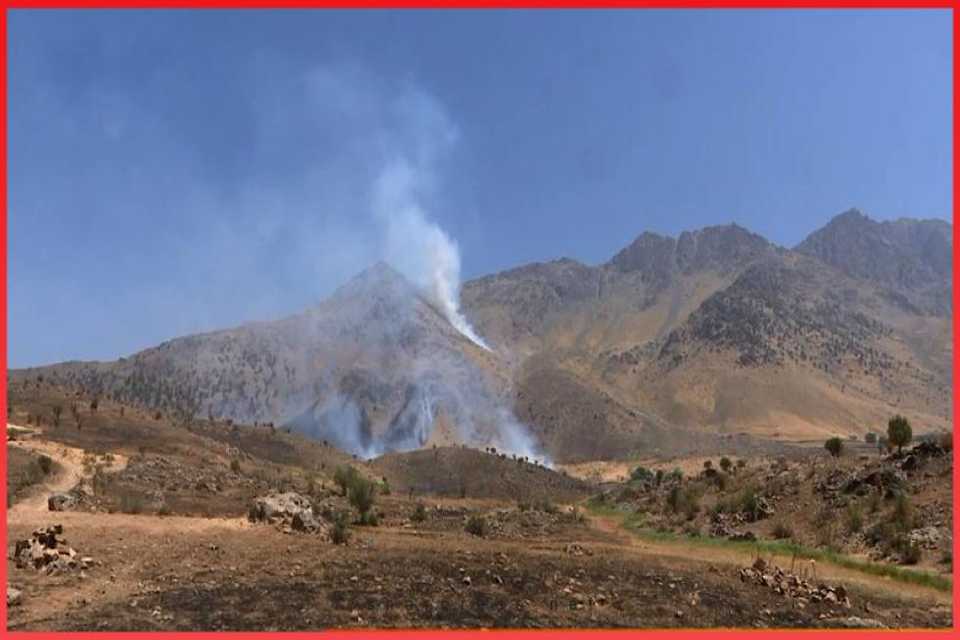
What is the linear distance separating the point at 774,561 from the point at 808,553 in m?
2.34

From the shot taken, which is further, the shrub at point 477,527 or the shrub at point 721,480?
the shrub at point 721,480

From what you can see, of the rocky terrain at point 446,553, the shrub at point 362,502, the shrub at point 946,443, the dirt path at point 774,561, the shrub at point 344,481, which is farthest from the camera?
the shrub at point 344,481

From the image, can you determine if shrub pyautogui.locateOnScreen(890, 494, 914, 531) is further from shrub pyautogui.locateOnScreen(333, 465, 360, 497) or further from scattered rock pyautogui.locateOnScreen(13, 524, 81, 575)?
shrub pyautogui.locateOnScreen(333, 465, 360, 497)

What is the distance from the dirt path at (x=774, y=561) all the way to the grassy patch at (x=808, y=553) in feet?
0.87

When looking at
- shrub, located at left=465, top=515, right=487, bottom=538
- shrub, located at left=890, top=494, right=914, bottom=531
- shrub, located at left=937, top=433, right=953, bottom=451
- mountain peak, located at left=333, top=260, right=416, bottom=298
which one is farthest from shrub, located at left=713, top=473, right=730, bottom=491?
mountain peak, located at left=333, top=260, right=416, bottom=298

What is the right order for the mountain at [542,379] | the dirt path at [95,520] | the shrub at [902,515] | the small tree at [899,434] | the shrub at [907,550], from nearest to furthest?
the dirt path at [95,520], the shrub at [907,550], the shrub at [902,515], the small tree at [899,434], the mountain at [542,379]

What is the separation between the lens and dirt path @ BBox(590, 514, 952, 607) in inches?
712

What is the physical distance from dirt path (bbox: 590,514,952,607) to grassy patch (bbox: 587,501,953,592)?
26 centimetres

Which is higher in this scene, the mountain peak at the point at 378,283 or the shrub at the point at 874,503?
the mountain peak at the point at 378,283

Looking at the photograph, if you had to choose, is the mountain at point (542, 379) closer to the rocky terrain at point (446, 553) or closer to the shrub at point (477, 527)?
the rocky terrain at point (446, 553)

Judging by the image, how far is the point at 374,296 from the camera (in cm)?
17000

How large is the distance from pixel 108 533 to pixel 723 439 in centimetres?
10425

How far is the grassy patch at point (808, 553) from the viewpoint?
19734mm

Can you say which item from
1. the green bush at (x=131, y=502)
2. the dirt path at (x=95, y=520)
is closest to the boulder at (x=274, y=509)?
the dirt path at (x=95, y=520)
